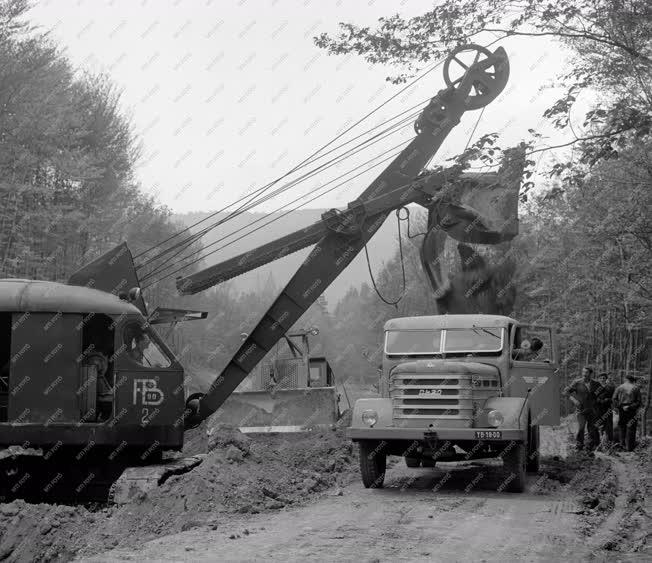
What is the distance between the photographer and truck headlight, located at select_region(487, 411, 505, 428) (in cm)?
1127

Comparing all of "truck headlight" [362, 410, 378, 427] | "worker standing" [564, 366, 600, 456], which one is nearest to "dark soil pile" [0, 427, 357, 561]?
"truck headlight" [362, 410, 378, 427]

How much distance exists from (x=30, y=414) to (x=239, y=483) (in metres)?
2.70

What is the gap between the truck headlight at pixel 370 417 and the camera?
1180cm

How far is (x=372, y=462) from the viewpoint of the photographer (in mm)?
11984

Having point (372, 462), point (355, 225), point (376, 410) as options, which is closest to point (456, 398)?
point (376, 410)

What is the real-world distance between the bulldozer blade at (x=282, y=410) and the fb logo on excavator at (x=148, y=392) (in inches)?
259

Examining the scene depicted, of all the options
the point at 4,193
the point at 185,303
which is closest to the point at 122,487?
the point at 4,193

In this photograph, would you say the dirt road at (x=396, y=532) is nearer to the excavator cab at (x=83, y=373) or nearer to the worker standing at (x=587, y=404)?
the excavator cab at (x=83, y=373)

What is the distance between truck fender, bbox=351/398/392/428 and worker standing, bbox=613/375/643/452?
878 centimetres

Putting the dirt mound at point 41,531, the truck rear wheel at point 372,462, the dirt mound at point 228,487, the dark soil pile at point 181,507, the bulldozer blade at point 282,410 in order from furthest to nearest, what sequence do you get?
the bulldozer blade at point 282,410
the truck rear wheel at point 372,462
the dirt mound at point 228,487
the dark soil pile at point 181,507
the dirt mound at point 41,531

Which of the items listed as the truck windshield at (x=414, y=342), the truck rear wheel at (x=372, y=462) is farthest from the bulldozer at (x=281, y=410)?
the truck rear wheel at (x=372, y=462)

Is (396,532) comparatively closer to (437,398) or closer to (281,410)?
(437,398)

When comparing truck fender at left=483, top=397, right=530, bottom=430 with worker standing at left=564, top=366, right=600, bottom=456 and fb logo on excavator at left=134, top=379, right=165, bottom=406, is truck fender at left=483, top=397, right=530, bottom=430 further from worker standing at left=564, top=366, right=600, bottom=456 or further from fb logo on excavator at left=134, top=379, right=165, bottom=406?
worker standing at left=564, top=366, right=600, bottom=456

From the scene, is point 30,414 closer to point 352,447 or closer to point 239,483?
point 239,483
